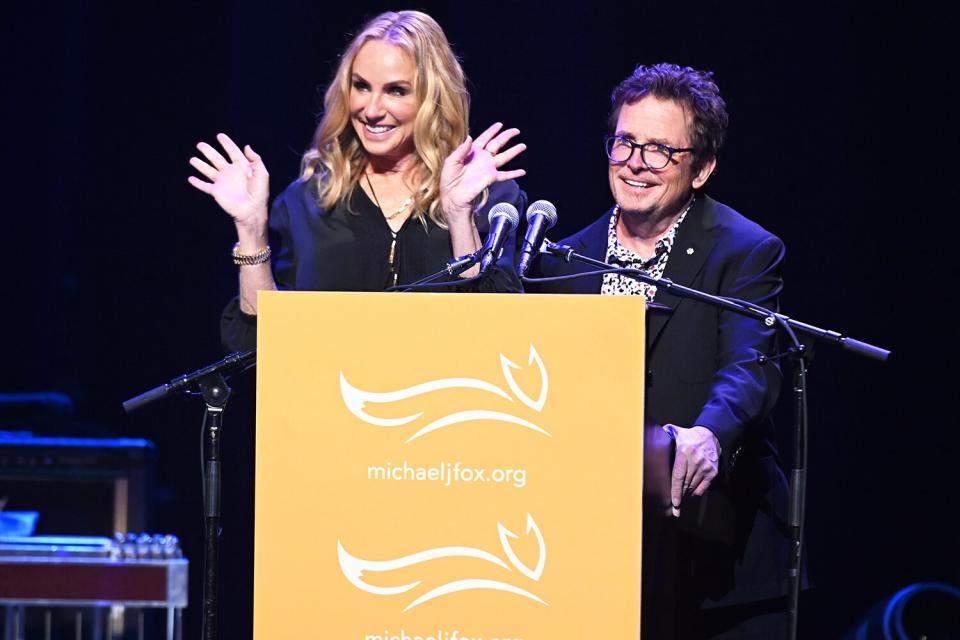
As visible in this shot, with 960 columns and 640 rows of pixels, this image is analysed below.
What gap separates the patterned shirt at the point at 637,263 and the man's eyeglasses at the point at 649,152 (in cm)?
15

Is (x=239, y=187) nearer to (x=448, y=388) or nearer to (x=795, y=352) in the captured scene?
(x=448, y=388)

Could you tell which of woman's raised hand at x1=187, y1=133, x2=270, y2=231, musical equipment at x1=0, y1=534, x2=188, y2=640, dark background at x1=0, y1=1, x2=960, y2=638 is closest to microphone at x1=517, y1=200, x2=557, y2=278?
woman's raised hand at x1=187, y1=133, x2=270, y2=231

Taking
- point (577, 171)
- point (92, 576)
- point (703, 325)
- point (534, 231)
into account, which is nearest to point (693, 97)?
point (703, 325)

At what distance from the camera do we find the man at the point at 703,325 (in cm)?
267

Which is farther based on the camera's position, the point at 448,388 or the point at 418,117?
the point at 418,117

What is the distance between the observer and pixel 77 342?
4.03 meters

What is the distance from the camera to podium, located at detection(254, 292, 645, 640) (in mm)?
1880

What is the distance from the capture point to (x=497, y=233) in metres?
2.24

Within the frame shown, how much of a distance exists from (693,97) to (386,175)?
2.59ft

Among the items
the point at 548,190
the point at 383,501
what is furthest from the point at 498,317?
the point at 548,190

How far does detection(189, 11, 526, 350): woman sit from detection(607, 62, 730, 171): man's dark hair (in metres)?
0.35

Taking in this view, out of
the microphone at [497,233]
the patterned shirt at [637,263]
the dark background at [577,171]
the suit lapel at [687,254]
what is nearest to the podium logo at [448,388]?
the microphone at [497,233]

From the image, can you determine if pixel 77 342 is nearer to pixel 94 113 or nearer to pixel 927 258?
pixel 94 113

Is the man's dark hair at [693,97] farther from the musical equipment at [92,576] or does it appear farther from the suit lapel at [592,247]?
the musical equipment at [92,576]
